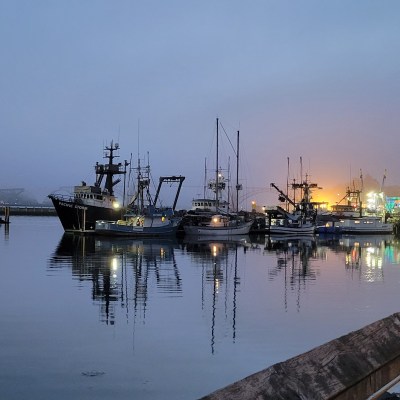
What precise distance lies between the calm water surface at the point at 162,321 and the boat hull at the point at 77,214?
4329cm

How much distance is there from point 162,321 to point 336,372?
1403 centimetres

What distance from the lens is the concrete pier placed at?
273 cm

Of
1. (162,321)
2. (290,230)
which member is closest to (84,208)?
(290,230)

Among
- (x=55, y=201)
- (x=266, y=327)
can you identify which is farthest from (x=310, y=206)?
(x=266, y=327)

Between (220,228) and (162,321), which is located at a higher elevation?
(162,321)

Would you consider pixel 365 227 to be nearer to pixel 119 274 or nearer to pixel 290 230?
pixel 290 230

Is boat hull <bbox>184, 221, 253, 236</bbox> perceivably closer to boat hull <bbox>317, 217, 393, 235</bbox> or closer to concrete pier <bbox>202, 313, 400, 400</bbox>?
boat hull <bbox>317, 217, 393, 235</bbox>

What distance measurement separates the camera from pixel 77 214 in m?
77.6

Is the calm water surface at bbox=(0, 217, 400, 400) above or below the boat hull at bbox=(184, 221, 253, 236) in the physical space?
above

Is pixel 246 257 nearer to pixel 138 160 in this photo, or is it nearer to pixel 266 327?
pixel 266 327

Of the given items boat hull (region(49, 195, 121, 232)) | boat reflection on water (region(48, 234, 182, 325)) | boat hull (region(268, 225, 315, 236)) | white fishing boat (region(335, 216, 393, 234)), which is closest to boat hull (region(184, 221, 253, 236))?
boat hull (region(268, 225, 315, 236))

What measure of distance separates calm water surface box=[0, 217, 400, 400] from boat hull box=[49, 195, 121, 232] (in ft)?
142

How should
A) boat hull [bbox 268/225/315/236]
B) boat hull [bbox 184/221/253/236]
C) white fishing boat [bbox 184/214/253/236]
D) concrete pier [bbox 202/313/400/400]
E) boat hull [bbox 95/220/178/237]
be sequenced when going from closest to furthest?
concrete pier [bbox 202/313/400/400] < boat hull [bbox 95/220/178/237] < boat hull [bbox 184/221/253/236] < white fishing boat [bbox 184/214/253/236] < boat hull [bbox 268/225/315/236]

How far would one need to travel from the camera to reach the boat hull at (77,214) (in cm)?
7712
